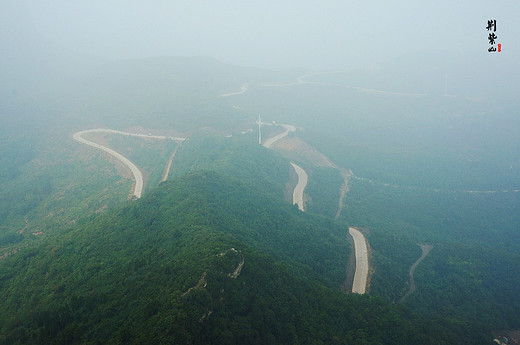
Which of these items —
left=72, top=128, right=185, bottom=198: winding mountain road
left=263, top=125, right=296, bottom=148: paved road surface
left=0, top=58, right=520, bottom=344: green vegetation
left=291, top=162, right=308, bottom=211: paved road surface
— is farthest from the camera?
left=263, top=125, right=296, bottom=148: paved road surface

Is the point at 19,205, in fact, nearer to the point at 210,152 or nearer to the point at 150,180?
the point at 150,180

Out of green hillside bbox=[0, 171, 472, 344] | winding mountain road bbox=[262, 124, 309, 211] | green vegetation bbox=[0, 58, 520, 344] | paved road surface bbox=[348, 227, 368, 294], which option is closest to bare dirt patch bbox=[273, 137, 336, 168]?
winding mountain road bbox=[262, 124, 309, 211]

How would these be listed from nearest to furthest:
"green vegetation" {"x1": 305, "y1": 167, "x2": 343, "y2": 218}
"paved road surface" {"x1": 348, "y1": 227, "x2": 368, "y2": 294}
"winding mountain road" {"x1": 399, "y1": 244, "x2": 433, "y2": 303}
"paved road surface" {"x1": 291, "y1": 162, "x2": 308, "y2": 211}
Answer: "paved road surface" {"x1": 348, "y1": 227, "x2": 368, "y2": 294}, "winding mountain road" {"x1": 399, "y1": 244, "x2": 433, "y2": 303}, "paved road surface" {"x1": 291, "y1": 162, "x2": 308, "y2": 211}, "green vegetation" {"x1": 305, "y1": 167, "x2": 343, "y2": 218}

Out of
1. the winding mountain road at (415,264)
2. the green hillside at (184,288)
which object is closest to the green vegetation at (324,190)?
the winding mountain road at (415,264)

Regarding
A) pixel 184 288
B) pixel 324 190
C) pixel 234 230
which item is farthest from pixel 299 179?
pixel 184 288

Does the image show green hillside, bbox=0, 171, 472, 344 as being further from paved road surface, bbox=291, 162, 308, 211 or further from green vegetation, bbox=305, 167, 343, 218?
green vegetation, bbox=305, 167, 343, 218

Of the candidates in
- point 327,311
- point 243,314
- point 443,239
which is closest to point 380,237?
point 443,239

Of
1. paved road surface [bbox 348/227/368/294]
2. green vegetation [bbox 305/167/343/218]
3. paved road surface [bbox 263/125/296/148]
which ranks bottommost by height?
paved road surface [bbox 348/227/368/294]

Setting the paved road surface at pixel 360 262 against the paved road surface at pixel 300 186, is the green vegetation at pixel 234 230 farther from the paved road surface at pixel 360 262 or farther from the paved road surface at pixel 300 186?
the paved road surface at pixel 300 186
